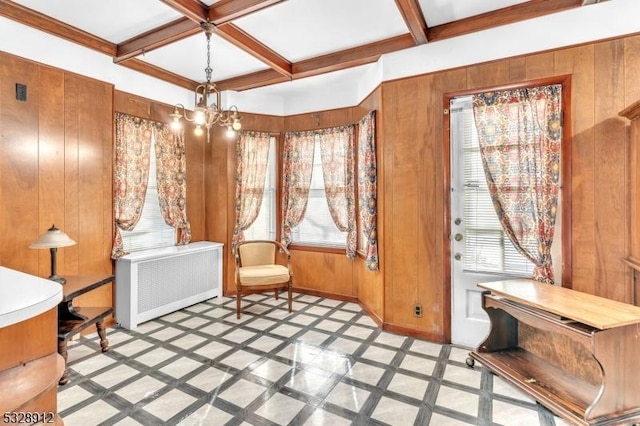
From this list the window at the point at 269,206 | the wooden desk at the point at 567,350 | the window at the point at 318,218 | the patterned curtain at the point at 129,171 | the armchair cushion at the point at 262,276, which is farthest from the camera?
the window at the point at 269,206

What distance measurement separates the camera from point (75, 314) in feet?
8.94

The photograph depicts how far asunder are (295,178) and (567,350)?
351 cm

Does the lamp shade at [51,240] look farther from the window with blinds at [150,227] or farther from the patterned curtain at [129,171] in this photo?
the window with blinds at [150,227]

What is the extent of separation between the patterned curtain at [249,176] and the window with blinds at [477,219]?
2.70m

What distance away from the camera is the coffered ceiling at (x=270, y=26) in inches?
103

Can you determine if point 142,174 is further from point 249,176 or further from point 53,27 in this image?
point 53,27

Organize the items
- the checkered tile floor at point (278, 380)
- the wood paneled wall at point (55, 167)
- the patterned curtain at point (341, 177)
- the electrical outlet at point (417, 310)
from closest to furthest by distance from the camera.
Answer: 1. the checkered tile floor at point (278, 380)
2. the wood paneled wall at point (55, 167)
3. the electrical outlet at point (417, 310)
4. the patterned curtain at point (341, 177)

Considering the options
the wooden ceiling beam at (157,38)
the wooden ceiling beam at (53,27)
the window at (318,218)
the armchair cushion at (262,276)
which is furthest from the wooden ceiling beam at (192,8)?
the armchair cushion at (262,276)

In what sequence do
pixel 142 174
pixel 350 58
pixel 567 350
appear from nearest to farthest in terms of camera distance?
pixel 567 350 < pixel 350 58 < pixel 142 174

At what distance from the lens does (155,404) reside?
2172mm

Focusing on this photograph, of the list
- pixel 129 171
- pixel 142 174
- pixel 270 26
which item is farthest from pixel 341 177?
pixel 129 171

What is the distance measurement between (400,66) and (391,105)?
1.26 feet

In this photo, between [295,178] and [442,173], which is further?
[295,178]

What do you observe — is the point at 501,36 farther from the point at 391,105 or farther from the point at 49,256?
the point at 49,256
